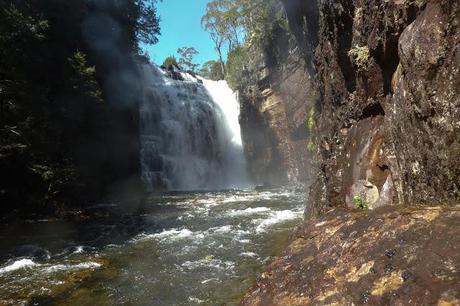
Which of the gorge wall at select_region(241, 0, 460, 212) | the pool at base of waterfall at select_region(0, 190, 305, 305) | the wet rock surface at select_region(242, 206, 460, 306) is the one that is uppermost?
the gorge wall at select_region(241, 0, 460, 212)

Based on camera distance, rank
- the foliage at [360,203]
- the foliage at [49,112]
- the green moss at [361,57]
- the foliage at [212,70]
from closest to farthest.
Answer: the foliage at [360,203]
the green moss at [361,57]
the foliage at [49,112]
the foliage at [212,70]

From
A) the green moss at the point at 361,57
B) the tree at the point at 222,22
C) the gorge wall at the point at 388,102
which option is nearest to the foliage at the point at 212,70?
the tree at the point at 222,22

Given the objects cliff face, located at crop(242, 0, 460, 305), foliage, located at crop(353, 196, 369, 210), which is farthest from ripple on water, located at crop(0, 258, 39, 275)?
foliage, located at crop(353, 196, 369, 210)

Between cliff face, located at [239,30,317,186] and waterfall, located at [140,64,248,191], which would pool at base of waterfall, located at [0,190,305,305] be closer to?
cliff face, located at [239,30,317,186]

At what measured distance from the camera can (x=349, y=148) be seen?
8.87m

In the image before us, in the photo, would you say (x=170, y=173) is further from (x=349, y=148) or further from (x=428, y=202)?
(x=428, y=202)

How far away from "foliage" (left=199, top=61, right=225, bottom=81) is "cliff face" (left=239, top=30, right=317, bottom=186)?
2522 cm

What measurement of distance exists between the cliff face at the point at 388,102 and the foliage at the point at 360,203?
127mm

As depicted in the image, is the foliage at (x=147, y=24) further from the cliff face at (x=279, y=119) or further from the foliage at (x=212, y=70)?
the foliage at (x=212, y=70)

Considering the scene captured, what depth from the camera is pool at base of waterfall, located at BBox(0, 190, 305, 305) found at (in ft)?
22.8

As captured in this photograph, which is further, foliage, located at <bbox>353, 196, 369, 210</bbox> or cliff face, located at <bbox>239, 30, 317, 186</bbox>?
cliff face, located at <bbox>239, 30, 317, 186</bbox>

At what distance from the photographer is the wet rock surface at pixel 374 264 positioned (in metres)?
2.88

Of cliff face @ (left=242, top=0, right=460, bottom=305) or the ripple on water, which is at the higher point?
cliff face @ (left=242, top=0, right=460, bottom=305)

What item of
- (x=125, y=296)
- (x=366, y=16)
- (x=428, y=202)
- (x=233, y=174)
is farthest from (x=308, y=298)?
(x=233, y=174)
